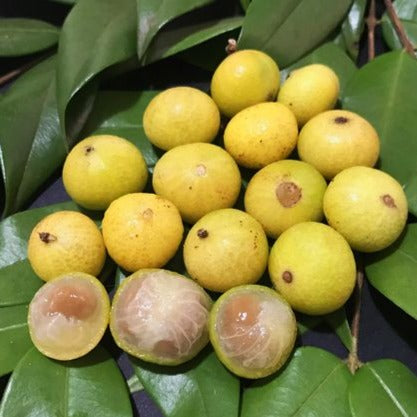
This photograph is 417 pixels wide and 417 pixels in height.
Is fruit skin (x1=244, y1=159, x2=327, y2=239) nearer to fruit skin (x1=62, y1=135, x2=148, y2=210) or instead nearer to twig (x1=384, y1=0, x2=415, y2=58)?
fruit skin (x1=62, y1=135, x2=148, y2=210)

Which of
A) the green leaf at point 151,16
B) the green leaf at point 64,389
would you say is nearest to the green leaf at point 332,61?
the green leaf at point 151,16

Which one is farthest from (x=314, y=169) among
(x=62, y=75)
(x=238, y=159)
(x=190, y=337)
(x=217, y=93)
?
(x=62, y=75)

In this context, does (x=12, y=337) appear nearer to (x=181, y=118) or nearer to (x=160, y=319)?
(x=160, y=319)

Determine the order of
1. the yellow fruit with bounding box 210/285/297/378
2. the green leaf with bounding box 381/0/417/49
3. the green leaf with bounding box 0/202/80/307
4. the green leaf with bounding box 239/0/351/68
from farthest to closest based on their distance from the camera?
the green leaf with bounding box 381/0/417/49 < the green leaf with bounding box 239/0/351/68 < the green leaf with bounding box 0/202/80/307 < the yellow fruit with bounding box 210/285/297/378

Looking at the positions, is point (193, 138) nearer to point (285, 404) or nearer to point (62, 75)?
point (62, 75)

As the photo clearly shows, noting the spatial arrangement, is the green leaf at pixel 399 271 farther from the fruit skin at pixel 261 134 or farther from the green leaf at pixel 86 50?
the green leaf at pixel 86 50

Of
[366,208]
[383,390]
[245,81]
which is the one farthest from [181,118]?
[383,390]

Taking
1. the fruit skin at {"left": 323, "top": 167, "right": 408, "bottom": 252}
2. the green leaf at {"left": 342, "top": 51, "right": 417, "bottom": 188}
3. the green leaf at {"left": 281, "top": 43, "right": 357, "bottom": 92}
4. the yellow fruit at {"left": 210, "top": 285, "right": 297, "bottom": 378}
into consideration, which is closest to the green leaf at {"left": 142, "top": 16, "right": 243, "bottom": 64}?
the green leaf at {"left": 281, "top": 43, "right": 357, "bottom": 92}
